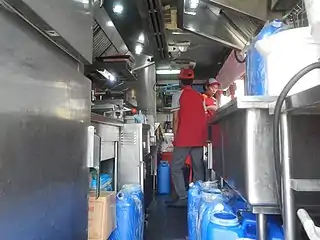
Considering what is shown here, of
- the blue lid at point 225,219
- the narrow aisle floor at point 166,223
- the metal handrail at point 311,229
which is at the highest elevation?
the metal handrail at point 311,229

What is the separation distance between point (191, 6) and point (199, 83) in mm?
5724

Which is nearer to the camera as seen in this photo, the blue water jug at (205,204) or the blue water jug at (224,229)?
the blue water jug at (224,229)

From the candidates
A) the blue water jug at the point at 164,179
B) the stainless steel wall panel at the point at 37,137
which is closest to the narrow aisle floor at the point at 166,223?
the blue water jug at the point at 164,179

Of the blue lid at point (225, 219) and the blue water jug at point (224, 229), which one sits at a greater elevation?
the blue lid at point (225, 219)

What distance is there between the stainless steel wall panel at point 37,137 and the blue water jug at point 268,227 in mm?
775

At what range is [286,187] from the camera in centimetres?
96

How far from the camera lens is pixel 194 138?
161 inches

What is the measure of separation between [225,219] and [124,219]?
1.22 meters

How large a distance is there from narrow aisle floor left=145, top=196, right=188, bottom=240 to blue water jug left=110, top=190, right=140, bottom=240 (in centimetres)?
80

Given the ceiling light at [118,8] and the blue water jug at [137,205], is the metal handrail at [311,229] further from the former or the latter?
the ceiling light at [118,8]

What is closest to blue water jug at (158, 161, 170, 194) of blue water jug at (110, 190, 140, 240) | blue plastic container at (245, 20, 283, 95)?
blue water jug at (110, 190, 140, 240)

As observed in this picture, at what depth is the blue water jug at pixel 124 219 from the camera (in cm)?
252

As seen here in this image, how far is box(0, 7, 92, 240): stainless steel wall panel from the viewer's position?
30.6 inches

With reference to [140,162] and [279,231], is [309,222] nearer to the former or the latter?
[279,231]
